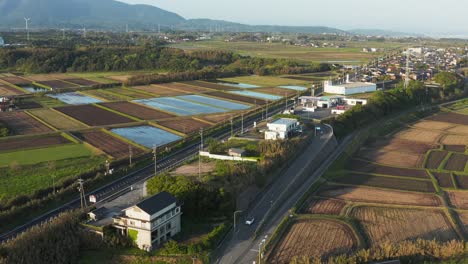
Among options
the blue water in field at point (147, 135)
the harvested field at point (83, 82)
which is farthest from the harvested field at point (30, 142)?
the harvested field at point (83, 82)

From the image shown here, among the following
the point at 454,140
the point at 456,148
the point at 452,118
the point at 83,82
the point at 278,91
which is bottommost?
the point at 456,148

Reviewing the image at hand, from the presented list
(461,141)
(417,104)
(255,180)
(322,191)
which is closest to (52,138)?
(255,180)

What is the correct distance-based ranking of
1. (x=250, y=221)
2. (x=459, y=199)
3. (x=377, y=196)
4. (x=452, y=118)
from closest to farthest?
(x=250, y=221)
(x=459, y=199)
(x=377, y=196)
(x=452, y=118)

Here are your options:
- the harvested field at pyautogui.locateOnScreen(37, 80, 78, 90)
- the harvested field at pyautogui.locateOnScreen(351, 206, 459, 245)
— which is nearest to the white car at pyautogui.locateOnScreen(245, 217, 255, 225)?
the harvested field at pyautogui.locateOnScreen(351, 206, 459, 245)

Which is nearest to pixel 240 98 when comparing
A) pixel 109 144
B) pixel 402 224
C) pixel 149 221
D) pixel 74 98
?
pixel 74 98

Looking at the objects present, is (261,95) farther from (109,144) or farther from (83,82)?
(109,144)

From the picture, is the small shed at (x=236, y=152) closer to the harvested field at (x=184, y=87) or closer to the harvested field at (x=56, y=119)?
the harvested field at (x=56, y=119)
